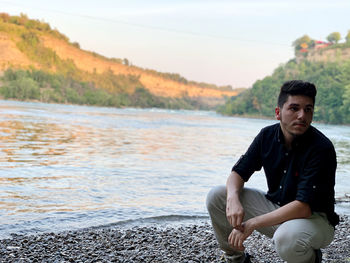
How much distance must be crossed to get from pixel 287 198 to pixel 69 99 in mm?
146127

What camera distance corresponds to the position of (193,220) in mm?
6133

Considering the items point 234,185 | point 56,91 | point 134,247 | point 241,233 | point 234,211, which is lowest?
point 134,247

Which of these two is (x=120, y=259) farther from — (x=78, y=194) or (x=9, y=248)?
(x=78, y=194)

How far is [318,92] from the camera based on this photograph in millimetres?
104688

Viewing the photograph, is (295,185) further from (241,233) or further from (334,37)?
(334,37)

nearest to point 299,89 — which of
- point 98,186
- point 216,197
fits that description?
point 216,197

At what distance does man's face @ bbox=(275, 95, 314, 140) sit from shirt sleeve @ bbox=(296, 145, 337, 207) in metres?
0.20

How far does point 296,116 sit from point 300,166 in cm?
34

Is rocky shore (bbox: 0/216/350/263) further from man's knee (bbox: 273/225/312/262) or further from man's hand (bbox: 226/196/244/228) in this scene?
man's knee (bbox: 273/225/312/262)

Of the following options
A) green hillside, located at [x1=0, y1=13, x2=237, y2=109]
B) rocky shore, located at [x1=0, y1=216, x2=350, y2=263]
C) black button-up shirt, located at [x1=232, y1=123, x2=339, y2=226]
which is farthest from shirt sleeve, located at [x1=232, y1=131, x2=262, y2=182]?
green hillside, located at [x1=0, y1=13, x2=237, y2=109]

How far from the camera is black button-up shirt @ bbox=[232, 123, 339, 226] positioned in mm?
2684

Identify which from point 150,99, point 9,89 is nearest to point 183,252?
point 9,89

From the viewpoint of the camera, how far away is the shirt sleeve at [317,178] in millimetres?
2672

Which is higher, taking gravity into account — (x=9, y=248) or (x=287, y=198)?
(x=287, y=198)
